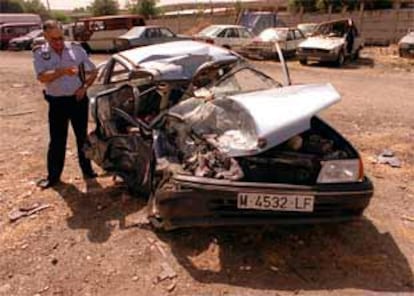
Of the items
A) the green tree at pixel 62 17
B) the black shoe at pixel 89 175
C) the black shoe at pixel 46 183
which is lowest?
the green tree at pixel 62 17

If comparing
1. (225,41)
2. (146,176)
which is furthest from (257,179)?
(225,41)

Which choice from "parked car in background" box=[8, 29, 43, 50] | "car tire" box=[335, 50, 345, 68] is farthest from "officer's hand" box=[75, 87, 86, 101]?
"parked car in background" box=[8, 29, 43, 50]

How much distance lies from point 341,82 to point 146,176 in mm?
10432

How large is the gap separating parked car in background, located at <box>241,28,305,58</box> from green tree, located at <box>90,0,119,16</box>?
2550 centimetres

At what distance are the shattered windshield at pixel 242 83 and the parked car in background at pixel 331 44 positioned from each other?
515 inches

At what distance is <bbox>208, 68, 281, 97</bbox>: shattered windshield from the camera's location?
14.2ft

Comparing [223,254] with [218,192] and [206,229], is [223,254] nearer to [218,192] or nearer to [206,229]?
[206,229]

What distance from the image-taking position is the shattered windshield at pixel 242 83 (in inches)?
171

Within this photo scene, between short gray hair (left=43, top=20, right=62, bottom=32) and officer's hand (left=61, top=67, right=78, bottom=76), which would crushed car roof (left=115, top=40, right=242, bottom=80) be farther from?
short gray hair (left=43, top=20, right=62, bottom=32)

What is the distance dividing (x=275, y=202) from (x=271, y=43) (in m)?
16.0

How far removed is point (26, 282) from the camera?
3.32m

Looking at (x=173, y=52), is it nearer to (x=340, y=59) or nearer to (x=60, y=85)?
(x=60, y=85)

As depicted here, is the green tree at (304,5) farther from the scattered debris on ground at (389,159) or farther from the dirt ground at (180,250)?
the dirt ground at (180,250)

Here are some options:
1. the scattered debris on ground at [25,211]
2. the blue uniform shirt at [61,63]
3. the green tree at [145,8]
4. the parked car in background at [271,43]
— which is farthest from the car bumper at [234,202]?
the green tree at [145,8]
